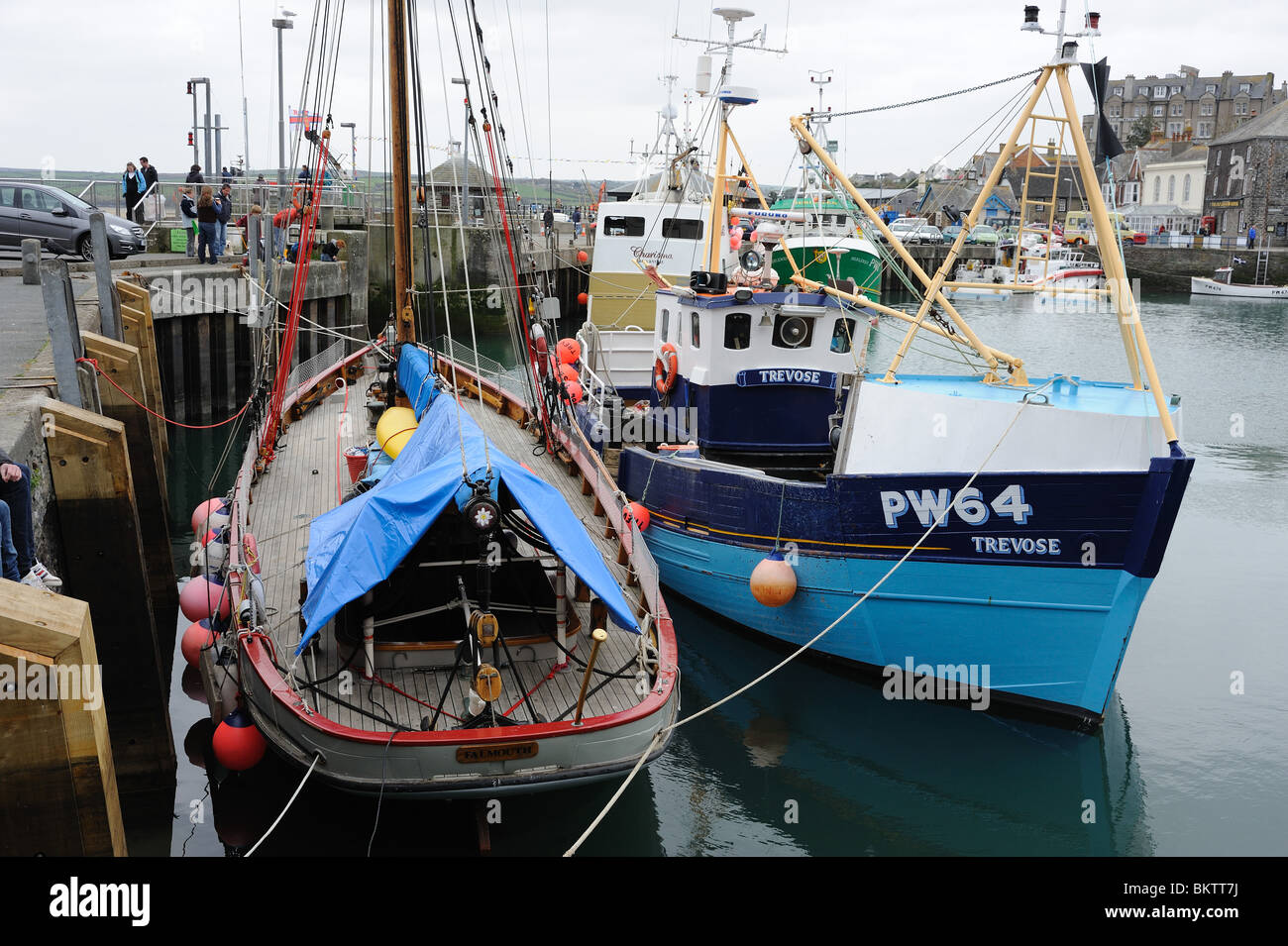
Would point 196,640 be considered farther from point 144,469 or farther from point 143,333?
point 143,333

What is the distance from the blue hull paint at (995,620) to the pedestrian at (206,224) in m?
15.8

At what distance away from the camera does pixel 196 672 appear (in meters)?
11.3

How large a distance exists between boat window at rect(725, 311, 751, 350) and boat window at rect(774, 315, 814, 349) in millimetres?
362

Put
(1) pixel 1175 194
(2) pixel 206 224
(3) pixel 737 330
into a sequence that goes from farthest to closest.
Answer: (1) pixel 1175 194 < (2) pixel 206 224 < (3) pixel 737 330

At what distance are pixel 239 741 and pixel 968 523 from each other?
20.6 feet

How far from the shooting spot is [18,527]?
6.78 meters

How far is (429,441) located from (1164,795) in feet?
22.8

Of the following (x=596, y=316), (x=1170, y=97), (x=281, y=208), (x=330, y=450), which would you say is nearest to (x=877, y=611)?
(x=330, y=450)

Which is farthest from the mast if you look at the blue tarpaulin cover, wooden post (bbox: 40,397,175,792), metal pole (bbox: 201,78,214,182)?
metal pole (bbox: 201,78,214,182)

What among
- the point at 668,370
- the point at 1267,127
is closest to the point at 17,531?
the point at 668,370

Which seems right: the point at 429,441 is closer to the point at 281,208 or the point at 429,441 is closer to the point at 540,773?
the point at 540,773

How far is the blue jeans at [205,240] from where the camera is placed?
22.1 metres

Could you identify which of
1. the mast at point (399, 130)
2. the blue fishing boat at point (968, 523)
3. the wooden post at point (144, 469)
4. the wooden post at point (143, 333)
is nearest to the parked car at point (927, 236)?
the wooden post at point (143, 333)
